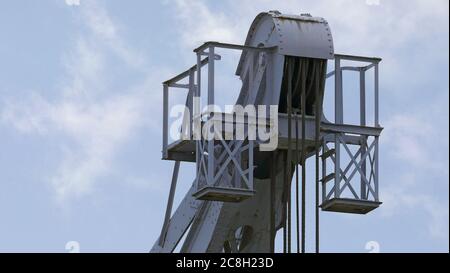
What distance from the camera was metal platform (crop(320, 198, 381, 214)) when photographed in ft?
109

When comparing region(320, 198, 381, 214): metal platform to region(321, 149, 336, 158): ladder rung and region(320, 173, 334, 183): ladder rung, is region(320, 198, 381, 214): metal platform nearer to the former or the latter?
region(320, 173, 334, 183): ladder rung

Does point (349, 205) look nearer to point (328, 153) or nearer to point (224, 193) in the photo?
point (328, 153)

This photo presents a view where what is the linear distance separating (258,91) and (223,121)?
112 cm

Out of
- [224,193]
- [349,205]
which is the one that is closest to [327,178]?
[349,205]

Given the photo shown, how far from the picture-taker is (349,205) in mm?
33469

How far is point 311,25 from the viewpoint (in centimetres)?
3356

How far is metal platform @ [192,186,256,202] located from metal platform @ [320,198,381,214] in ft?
4.38

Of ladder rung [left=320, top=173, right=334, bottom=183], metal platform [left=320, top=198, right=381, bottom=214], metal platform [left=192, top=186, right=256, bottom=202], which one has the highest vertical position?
ladder rung [left=320, top=173, right=334, bottom=183]

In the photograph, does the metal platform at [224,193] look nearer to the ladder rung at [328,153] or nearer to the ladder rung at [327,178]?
the ladder rung at [327,178]

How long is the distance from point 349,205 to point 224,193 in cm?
213

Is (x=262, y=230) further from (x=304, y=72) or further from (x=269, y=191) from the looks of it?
(x=304, y=72)
